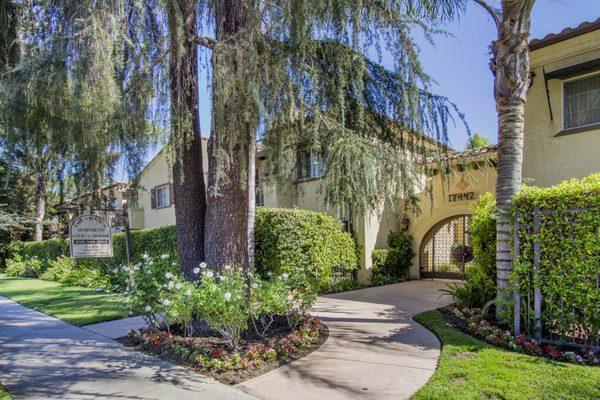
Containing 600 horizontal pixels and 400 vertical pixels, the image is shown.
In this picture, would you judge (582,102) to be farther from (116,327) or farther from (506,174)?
(116,327)

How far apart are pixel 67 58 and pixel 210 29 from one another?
206cm

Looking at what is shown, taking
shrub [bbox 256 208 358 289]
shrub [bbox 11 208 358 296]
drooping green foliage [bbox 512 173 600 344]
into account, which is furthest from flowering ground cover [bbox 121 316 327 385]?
shrub [bbox 256 208 358 289]

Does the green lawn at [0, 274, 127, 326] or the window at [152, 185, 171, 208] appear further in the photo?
the window at [152, 185, 171, 208]

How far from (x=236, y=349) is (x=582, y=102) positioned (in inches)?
388

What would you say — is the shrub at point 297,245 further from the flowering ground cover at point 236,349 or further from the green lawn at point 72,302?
the flowering ground cover at point 236,349

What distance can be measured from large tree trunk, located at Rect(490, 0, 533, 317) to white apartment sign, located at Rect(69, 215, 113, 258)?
9.09 m

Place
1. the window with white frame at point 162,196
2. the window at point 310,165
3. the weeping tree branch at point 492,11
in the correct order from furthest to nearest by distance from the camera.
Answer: the window with white frame at point 162,196 → the weeping tree branch at point 492,11 → the window at point 310,165

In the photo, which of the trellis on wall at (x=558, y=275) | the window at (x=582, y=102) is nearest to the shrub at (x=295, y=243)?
the trellis on wall at (x=558, y=275)

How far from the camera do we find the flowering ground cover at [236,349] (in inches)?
199

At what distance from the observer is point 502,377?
14.6ft

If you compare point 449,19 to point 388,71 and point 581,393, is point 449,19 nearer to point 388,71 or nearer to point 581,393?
point 388,71

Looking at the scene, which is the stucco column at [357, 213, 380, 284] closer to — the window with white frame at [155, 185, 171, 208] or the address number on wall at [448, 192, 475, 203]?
the address number on wall at [448, 192, 475, 203]

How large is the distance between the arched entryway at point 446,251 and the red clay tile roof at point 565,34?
6.53 metres

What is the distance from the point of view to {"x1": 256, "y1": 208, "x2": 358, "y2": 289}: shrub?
11.2 meters
